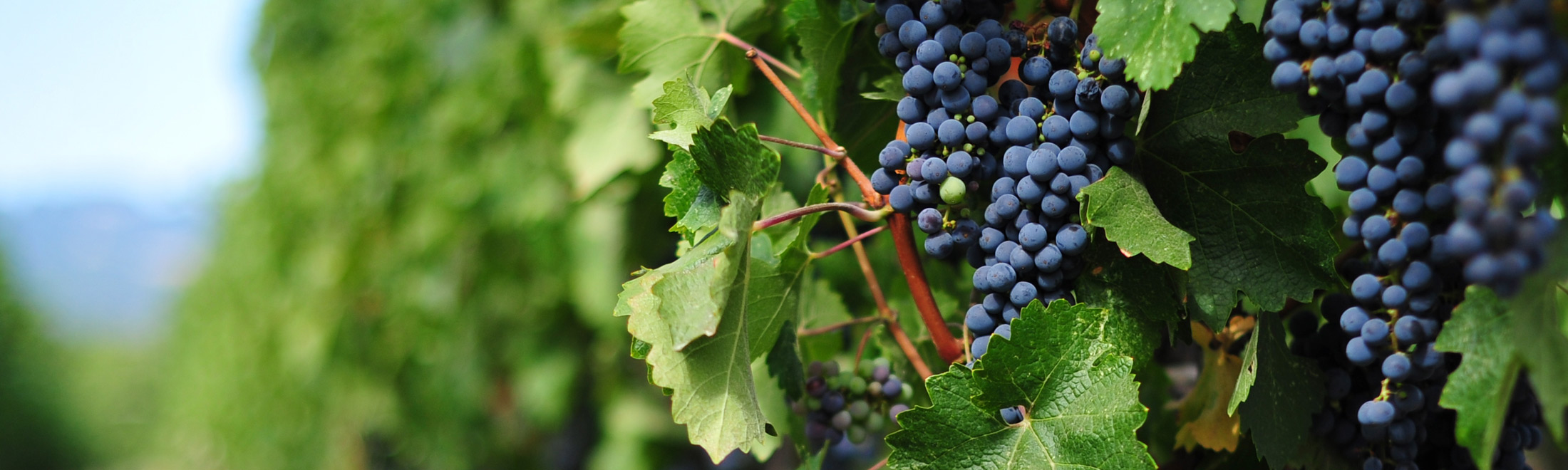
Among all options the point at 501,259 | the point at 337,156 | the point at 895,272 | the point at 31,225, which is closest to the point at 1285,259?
the point at 895,272

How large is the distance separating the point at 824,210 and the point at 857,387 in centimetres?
27

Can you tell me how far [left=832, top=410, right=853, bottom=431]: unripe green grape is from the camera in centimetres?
93

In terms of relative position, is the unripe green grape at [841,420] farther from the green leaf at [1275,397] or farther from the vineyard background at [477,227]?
the green leaf at [1275,397]

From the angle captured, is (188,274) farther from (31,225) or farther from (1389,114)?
(31,225)

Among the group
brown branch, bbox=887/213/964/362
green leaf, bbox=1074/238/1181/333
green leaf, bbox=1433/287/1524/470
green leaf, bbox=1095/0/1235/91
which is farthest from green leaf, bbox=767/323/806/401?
green leaf, bbox=1433/287/1524/470

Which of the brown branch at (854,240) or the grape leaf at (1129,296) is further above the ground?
the brown branch at (854,240)

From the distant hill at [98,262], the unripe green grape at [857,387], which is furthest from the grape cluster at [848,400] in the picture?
the distant hill at [98,262]

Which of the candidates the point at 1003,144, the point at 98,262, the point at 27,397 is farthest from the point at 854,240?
the point at 98,262

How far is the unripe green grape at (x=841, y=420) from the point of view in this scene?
0.93 meters

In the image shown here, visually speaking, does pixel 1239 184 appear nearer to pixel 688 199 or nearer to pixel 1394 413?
pixel 1394 413

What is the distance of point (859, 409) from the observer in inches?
36.8

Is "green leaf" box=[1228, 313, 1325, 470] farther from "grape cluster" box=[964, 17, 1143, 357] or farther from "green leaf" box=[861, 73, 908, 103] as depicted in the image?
"green leaf" box=[861, 73, 908, 103]

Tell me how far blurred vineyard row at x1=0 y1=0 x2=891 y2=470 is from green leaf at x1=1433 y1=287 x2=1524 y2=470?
68cm

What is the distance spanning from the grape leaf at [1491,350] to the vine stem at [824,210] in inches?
14.3
